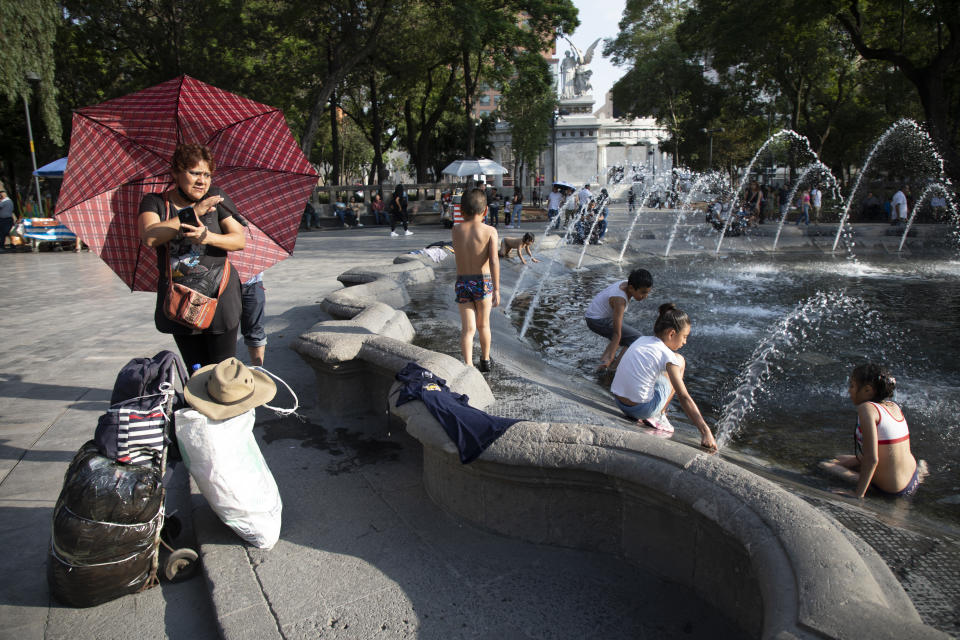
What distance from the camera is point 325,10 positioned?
925 inches

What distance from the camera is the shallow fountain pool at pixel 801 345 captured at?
4871mm

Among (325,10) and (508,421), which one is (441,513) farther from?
(325,10)

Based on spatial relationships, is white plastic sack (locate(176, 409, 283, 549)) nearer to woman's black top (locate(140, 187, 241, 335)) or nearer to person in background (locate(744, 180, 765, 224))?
woman's black top (locate(140, 187, 241, 335))

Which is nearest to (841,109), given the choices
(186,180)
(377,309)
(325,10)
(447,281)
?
(325,10)

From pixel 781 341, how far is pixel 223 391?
22.6ft

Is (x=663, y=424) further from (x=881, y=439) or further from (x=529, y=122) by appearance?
(x=529, y=122)

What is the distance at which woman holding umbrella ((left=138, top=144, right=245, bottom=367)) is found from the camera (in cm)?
316

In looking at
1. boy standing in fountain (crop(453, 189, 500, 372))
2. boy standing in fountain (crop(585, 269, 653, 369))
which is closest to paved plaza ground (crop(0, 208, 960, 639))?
A: boy standing in fountain (crop(453, 189, 500, 372))

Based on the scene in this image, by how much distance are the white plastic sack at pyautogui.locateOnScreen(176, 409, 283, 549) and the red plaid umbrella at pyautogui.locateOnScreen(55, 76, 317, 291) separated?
4.87ft

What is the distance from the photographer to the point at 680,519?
8.46ft

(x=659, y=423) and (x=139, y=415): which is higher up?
(x=139, y=415)

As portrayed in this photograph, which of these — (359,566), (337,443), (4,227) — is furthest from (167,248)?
(4,227)

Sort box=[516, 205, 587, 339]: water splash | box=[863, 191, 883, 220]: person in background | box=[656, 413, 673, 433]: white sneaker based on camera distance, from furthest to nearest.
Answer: box=[863, 191, 883, 220]: person in background → box=[516, 205, 587, 339]: water splash → box=[656, 413, 673, 433]: white sneaker

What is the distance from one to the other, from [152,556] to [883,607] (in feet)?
9.04
